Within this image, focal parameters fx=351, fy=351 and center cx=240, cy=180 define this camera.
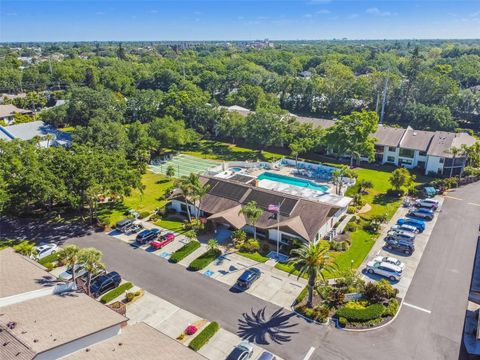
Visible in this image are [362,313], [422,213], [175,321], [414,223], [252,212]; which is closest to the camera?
[362,313]

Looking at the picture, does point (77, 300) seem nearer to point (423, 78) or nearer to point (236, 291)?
point (236, 291)

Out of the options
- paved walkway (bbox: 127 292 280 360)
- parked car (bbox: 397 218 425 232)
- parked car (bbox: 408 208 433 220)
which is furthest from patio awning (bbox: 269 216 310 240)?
parked car (bbox: 408 208 433 220)

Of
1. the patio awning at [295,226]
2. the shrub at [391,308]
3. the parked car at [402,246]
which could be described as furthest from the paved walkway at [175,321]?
the parked car at [402,246]

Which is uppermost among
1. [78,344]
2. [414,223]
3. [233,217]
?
[78,344]

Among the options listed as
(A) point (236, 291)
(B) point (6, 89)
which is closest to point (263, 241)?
(A) point (236, 291)

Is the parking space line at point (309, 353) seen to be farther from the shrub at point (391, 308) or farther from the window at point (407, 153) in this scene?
the window at point (407, 153)

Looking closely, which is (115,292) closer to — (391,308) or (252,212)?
(252,212)

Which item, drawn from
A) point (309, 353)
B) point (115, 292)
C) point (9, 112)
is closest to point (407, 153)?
point (309, 353)
